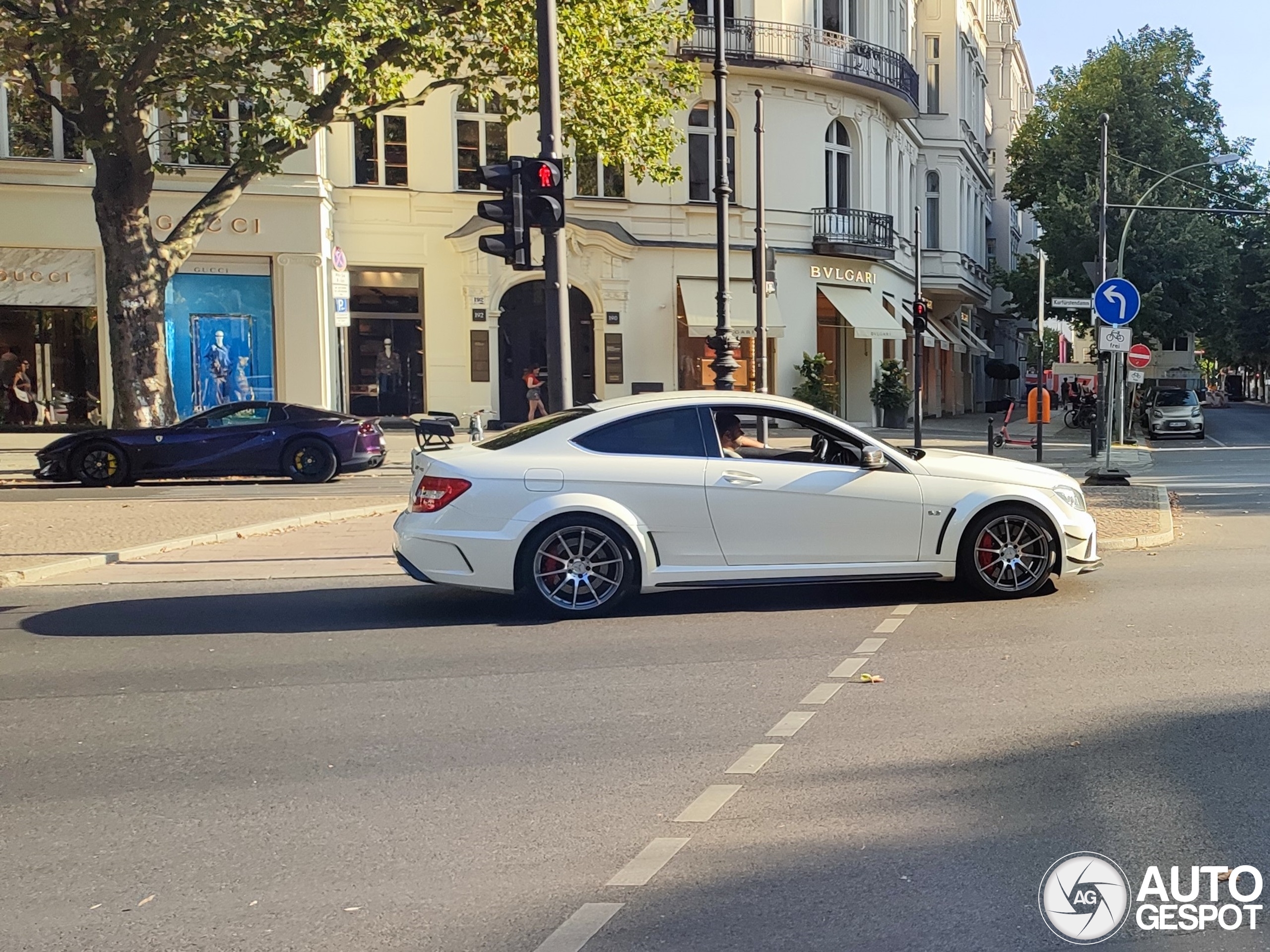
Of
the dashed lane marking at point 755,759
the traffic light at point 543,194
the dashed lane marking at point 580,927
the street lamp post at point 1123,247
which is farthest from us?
the street lamp post at point 1123,247

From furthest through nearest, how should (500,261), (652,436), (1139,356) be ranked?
(1139,356), (500,261), (652,436)

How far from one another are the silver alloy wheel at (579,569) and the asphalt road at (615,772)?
0.27m

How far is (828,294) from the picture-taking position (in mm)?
35062

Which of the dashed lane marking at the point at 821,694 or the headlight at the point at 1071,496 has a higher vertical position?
the headlight at the point at 1071,496

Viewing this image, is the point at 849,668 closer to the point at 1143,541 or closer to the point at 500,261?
the point at 1143,541

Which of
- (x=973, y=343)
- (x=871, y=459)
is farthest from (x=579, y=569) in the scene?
(x=973, y=343)

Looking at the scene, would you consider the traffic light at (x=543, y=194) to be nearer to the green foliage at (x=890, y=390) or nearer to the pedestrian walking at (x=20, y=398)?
the pedestrian walking at (x=20, y=398)

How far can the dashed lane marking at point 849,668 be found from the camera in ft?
22.6

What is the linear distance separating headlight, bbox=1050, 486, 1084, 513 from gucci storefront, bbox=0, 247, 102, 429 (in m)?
24.4

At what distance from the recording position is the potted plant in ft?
116

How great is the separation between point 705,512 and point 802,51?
28060 millimetres

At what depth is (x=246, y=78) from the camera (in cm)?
1872

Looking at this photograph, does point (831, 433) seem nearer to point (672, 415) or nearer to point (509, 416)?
point (672, 415)

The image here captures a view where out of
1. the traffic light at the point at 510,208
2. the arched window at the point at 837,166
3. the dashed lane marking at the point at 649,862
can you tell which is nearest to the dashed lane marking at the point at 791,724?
the dashed lane marking at the point at 649,862
